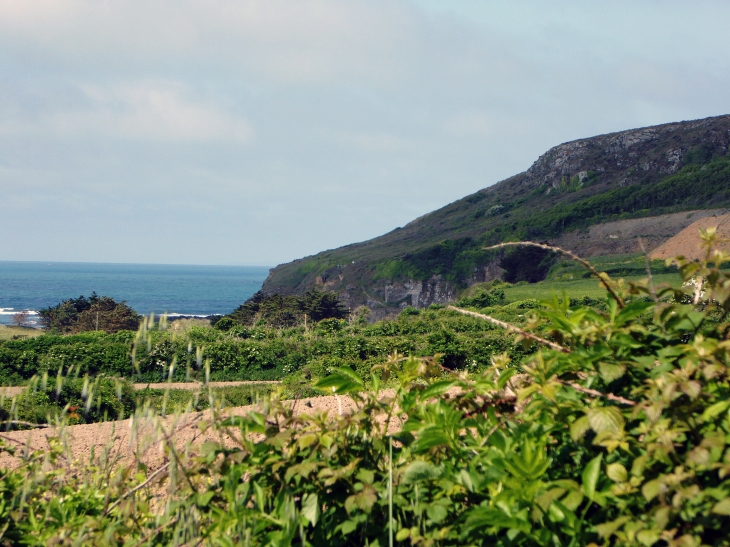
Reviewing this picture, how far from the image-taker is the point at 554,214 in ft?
161

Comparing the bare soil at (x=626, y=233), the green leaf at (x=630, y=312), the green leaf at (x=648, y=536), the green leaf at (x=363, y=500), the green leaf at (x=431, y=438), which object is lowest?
the green leaf at (x=363, y=500)

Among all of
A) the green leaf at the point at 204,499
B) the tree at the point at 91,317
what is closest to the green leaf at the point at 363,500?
the green leaf at the point at 204,499

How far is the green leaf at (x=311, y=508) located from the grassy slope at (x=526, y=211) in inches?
1616

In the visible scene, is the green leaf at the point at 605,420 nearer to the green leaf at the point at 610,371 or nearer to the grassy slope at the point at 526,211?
the green leaf at the point at 610,371

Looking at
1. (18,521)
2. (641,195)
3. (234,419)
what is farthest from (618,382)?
(641,195)

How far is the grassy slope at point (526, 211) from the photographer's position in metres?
46.3

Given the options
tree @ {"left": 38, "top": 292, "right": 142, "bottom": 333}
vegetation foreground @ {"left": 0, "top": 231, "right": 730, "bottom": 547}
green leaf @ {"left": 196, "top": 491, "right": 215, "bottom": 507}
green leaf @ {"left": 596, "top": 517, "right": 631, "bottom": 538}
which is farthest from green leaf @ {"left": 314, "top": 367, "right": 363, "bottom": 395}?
tree @ {"left": 38, "top": 292, "right": 142, "bottom": 333}

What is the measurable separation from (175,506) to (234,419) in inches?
12.7

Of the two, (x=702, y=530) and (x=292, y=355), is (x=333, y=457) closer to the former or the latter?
(x=702, y=530)

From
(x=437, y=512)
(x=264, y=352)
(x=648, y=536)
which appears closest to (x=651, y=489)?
(x=648, y=536)

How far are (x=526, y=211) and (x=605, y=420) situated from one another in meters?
60.5

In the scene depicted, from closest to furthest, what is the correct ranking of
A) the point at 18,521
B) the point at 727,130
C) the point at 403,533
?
the point at 403,533 → the point at 18,521 → the point at 727,130

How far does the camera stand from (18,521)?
1.98m

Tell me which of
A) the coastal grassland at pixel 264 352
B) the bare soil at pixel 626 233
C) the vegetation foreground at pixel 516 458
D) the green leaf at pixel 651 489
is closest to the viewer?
the green leaf at pixel 651 489
